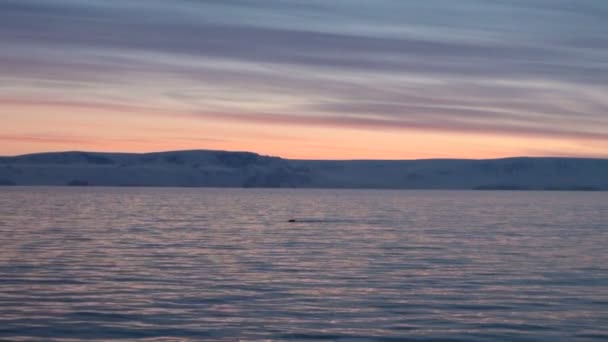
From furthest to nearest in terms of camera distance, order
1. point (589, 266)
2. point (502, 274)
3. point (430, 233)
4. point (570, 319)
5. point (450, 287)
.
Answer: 1. point (430, 233)
2. point (589, 266)
3. point (502, 274)
4. point (450, 287)
5. point (570, 319)

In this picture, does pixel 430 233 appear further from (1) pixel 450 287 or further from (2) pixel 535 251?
(1) pixel 450 287

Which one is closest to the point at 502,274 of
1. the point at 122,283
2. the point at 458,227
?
the point at 122,283

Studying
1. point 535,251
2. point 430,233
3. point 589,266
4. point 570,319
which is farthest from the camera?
point 430,233

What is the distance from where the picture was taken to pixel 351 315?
15711 mm

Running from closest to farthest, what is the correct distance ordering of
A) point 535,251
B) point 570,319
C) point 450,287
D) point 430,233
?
1. point 570,319
2. point 450,287
3. point 535,251
4. point 430,233

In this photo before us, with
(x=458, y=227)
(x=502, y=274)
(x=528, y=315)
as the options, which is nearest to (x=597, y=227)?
(x=458, y=227)

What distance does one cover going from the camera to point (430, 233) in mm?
37438

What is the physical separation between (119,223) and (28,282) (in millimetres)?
24034

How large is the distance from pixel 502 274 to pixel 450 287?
3.16 m

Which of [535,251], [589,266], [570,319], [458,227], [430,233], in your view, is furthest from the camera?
[458,227]

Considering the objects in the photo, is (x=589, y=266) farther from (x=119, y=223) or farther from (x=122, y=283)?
(x=119, y=223)

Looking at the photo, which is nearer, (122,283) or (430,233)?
(122,283)

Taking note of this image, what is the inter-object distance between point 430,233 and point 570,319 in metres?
21.8

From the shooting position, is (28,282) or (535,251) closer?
(28,282)
